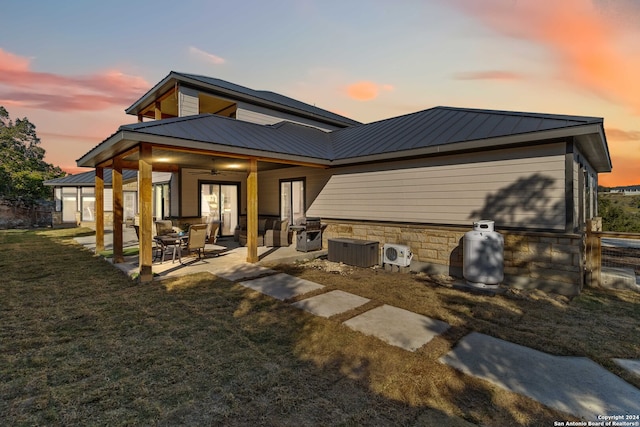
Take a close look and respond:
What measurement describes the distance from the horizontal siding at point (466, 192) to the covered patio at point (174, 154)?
6.21 feet

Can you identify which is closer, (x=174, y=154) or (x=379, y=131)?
(x=174, y=154)

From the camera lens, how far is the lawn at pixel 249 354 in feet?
8.20

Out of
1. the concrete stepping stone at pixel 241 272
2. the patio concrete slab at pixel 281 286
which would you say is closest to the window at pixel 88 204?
the concrete stepping stone at pixel 241 272

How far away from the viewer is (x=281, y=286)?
638 cm

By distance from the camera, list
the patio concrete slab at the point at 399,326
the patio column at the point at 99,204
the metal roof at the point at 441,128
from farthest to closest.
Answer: the patio column at the point at 99,204, the metal roof at the point at 441,128, the patio concrete slab at the point at 399,326

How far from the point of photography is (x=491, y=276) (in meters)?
6.32

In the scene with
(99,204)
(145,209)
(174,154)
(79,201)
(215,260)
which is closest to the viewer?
(145,209)

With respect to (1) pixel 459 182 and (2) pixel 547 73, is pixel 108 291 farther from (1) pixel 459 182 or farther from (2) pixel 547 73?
(2) pixel 547 73

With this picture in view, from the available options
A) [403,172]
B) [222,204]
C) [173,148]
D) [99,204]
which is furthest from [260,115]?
[403,172]

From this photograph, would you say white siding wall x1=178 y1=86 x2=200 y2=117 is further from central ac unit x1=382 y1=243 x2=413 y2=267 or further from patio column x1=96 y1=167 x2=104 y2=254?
central ac unit x1=382 y1=243 x2=413 y2=267

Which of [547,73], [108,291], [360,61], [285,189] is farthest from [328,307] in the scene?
[547,73]

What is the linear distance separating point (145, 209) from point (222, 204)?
7.00 metres

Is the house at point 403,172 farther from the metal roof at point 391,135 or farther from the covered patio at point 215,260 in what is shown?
the covered patio at point 215,260

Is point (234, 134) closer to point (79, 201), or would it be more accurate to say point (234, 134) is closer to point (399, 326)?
point (399, 326)
